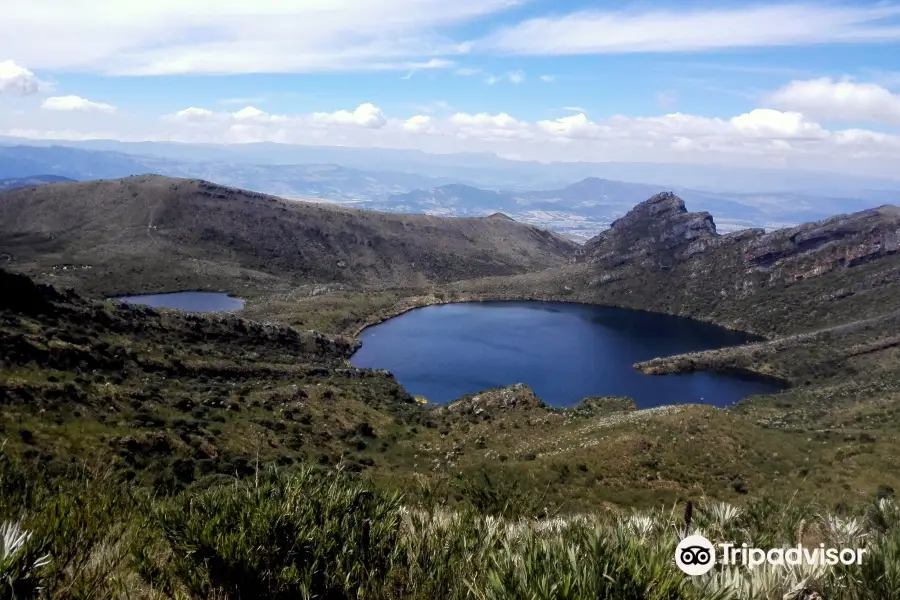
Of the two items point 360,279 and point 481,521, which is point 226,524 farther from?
point 360,279

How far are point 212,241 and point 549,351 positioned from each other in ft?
273

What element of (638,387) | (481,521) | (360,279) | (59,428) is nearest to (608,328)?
(638,387)

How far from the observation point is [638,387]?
2552 inches

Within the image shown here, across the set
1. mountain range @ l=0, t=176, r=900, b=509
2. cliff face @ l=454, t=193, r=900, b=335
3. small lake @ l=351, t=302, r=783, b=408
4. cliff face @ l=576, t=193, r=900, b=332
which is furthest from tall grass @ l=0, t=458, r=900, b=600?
cliff face @ l=576, t=193, r=900, b=332

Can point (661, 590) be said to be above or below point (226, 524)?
above

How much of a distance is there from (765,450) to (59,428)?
3444cm

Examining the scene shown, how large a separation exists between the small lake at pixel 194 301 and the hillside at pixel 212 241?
11.4ft

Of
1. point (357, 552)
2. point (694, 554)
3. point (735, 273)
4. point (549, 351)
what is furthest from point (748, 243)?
point (357, 552)

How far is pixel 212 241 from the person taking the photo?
125m

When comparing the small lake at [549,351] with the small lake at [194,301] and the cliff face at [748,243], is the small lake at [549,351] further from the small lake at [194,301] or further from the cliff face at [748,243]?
the small lake at [194,301]

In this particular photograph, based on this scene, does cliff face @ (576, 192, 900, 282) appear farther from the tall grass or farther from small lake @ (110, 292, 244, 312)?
the tall grass

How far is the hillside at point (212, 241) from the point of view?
101938 mm

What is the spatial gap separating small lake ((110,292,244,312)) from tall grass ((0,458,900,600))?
81787 millimetres

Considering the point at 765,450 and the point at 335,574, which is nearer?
the point at 335,574
